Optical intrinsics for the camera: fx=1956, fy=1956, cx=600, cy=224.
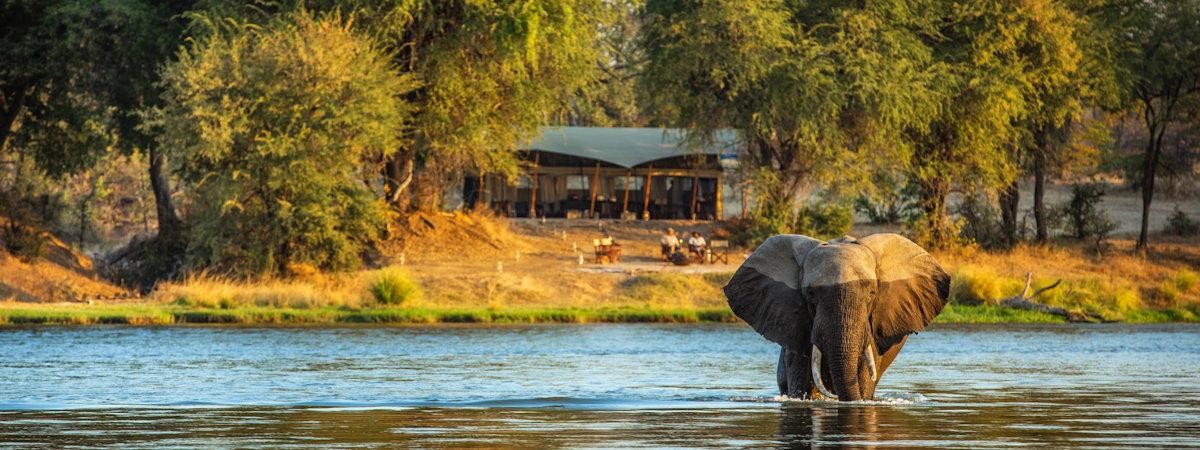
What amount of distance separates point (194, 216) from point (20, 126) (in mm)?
10292

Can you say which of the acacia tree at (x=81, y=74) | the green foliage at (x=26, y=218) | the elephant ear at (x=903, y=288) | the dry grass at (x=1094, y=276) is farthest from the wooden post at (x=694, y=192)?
→ the elephant ear at (x=903, y=288)

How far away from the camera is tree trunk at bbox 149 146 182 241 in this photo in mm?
53688

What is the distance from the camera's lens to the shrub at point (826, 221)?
57938 mm

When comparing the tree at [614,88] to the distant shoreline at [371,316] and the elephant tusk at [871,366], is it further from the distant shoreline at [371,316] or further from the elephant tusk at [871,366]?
the elephant tusk at [871,366]

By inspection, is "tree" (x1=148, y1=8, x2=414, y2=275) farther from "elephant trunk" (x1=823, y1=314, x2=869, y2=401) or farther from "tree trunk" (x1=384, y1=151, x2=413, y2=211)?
"elephant trunk" (x1=823, y1=314, x2=869, y2=401)

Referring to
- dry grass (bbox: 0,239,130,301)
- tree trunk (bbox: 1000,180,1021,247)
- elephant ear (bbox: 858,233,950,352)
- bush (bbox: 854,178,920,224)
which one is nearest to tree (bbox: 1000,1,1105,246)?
tree trunk (bbox: 1000,180,1021,247)

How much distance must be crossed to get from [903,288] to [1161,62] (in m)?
42.6

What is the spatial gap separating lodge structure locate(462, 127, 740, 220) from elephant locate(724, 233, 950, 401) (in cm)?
4217

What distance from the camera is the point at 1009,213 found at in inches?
2486

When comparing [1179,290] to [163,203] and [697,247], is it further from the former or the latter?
[163,203]

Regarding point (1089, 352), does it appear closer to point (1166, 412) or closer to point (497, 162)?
point (1166, 412)

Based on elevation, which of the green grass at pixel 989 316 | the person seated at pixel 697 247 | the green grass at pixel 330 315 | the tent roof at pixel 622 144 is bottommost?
the green grass at pixel 330 315

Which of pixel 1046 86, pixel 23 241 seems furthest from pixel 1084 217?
pixel 23 241

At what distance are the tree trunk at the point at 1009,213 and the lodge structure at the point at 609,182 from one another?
8898mm
